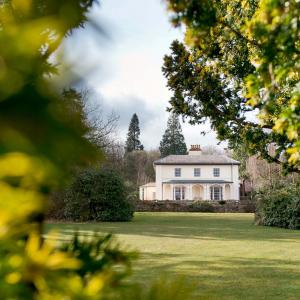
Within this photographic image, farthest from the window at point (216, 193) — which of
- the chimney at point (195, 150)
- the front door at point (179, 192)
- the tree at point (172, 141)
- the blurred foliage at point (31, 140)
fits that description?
the blurred foliage at point (31, 140)

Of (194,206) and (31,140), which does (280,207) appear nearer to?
(194,206)

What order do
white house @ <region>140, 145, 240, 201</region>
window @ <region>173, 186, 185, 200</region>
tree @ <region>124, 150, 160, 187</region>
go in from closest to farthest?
white house @ <region>140, 145, 240, 201</region>
window @ <region>173, 186, 185, 200</region>
tree @ <region>124, 150, 160, 187</region>

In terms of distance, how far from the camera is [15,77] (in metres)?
0.54

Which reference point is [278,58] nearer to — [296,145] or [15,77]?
[296,145]

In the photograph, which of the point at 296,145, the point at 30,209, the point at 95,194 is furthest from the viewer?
the point at 95,194

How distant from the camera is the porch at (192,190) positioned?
63.7 meters

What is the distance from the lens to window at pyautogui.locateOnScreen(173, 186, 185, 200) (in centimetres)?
6391

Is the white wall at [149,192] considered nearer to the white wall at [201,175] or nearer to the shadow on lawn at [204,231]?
the white wall at [201,175]

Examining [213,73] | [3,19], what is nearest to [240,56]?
[213,73]

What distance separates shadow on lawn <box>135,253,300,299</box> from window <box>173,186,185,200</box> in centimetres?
5159

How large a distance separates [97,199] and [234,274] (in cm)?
2047

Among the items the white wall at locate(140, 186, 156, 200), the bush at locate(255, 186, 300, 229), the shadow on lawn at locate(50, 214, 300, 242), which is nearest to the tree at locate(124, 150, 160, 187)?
the white wall at locate(140, 186, 156, 200)

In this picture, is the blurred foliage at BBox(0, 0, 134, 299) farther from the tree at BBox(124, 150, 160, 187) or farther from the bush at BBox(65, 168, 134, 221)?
the tree at BBox(124, 150, 160, 187)

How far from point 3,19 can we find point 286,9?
92.0 inches
